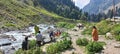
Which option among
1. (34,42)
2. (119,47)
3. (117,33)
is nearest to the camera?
(119,47)

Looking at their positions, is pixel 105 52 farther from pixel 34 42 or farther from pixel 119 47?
pixel 34 42

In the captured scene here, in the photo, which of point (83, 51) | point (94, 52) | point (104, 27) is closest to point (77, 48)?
point (83, 51)

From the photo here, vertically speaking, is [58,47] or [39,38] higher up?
[39,38]

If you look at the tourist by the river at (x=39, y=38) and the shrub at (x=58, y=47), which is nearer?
the shrub at (x=58, y=47)

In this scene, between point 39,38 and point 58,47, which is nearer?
point 58,47

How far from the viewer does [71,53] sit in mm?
32844

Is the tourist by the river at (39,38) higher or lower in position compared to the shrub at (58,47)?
higher

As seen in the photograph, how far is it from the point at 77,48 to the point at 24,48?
260 inches

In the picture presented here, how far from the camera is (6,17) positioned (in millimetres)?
130125

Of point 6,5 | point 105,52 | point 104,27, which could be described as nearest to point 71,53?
point 105,52

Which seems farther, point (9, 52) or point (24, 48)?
point (9, 52)

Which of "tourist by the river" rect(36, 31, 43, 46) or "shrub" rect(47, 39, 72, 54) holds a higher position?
"tourist by the river" rect(36, 31, 43, 46)

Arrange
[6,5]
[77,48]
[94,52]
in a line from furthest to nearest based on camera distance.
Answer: [6,5] → [77,48] → [94,52]

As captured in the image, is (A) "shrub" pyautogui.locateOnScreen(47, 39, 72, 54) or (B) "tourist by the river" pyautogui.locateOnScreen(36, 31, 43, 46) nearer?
(A) "shrub" pyautogui.locateOnScreen(47, 39, 72, 54)
